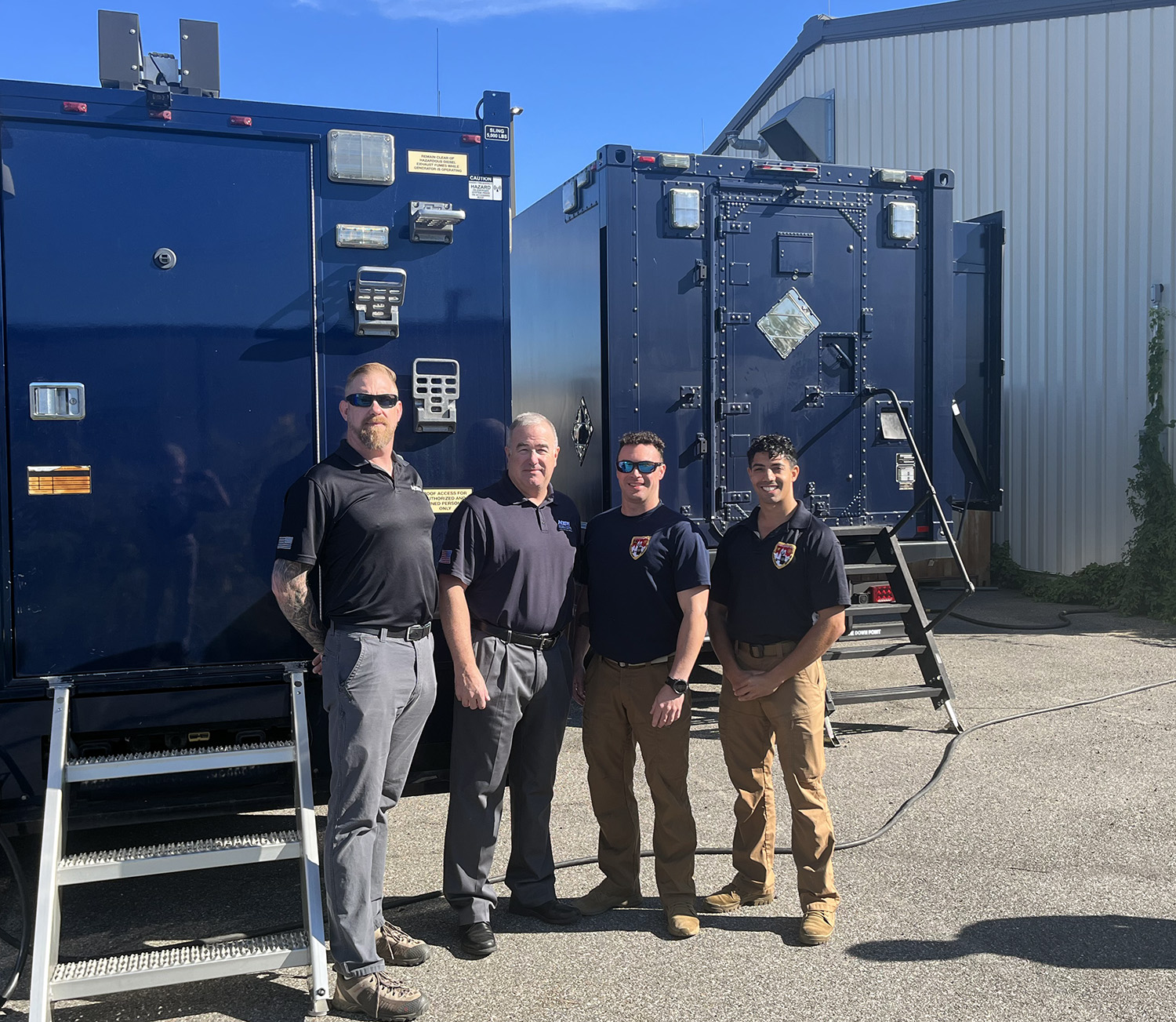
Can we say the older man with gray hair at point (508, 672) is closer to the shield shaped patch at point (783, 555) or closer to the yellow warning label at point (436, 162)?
the shield shaped patch at point (783, 555)

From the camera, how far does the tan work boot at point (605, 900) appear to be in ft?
13.2

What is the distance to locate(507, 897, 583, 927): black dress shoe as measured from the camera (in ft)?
12.9

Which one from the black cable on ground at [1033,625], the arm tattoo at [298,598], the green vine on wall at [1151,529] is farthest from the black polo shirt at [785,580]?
the green vine on wall at [1151,529]

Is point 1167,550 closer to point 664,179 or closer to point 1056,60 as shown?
point 1056,60

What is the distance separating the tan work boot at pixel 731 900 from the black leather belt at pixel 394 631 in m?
1.55

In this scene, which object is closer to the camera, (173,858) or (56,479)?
(173,858)

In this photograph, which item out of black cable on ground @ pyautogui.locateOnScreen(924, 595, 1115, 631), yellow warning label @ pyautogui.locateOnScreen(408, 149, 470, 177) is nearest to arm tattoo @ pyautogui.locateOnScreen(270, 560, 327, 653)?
yellow warning label @ pyautogui.locateOnScreen(408, 149, 470, 177)

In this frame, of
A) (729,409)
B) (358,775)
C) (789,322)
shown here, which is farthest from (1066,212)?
(358,775)

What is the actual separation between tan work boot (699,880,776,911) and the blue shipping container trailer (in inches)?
110

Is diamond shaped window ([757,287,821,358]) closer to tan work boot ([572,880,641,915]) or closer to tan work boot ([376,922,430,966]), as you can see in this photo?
tan work boot ([572,880,641,915])

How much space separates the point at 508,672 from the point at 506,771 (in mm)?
455

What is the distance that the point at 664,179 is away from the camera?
646 centimetres

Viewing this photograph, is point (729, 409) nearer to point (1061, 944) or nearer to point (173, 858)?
point (1061, 944)

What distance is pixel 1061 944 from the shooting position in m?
3.73
